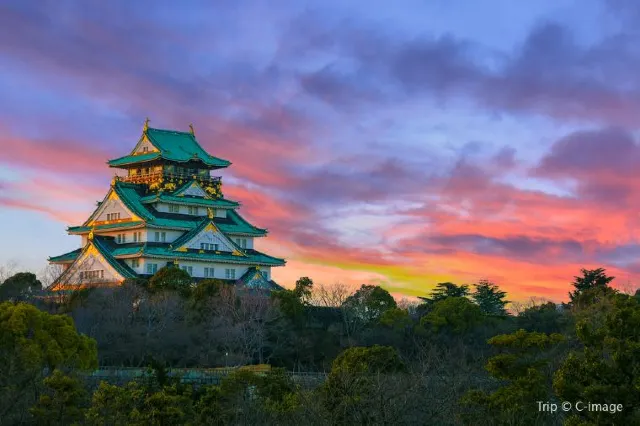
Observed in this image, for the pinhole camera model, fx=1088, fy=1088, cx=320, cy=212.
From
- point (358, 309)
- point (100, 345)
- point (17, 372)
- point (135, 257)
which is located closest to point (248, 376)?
point (17, 372)

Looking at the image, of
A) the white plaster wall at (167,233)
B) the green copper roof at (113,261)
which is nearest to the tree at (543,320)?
the white plaster wall at (167,233)

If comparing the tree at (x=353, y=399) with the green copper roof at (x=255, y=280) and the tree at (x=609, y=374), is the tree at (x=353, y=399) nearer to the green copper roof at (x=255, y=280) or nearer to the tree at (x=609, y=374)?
the tree at (x=609, y=374)

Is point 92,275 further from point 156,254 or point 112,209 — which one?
point 112,209

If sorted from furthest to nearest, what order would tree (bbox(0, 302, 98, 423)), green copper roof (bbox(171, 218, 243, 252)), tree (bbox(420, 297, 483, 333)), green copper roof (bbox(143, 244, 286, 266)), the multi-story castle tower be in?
green copper roof (bbox(171, 218, 243, 252)), the multi-story castle tower, green copper roof (bbox(143, 244, 286, 266)), tree (bbox(420, 297, 483, 333)), tree (bbox(0, 302, 98, 423))

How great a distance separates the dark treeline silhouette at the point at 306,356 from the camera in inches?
1110

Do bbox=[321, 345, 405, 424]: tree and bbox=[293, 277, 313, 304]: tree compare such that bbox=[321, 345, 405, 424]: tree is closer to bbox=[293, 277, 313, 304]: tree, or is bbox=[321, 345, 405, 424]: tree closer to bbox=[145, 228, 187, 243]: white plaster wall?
bbox=[293, 277, 313, 304]: tree

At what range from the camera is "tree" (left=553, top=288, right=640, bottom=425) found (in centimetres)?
2691

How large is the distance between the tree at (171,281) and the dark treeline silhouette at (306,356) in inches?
3.8

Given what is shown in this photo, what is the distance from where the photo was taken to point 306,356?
63.5 meters

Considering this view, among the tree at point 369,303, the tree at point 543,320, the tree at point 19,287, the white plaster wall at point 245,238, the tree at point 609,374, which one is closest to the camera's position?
the tree at point 609,374

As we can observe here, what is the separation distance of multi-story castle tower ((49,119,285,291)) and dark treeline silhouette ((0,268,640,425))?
5967 millimetres

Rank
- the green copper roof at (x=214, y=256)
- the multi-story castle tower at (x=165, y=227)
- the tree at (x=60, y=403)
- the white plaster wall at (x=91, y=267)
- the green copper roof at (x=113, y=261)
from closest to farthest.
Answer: the tree at (x=60, y=403), the green copper roof at (x=113, y=261), the white plaster wall at (x=91, y=267), the green copper roof at (x=214, y=256), the multi-story castle tower at (x=165, y=227)

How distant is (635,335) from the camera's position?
92.1ft

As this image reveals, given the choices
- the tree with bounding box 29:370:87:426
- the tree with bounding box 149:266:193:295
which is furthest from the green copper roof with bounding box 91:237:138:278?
the tree with bounding box 29:370:87:426
